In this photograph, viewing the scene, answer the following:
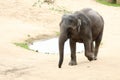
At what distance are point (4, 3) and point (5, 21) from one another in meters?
3.94

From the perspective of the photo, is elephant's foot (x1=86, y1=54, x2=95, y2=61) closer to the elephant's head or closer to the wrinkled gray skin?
the wrinkled gray skin

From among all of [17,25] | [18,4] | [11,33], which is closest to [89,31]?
[11,33]

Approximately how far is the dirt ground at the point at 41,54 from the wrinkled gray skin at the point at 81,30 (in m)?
0.31

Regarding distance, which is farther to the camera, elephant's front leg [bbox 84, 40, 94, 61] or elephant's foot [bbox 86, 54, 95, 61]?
elephant's foot [bbox 86, 54, 95, 61]

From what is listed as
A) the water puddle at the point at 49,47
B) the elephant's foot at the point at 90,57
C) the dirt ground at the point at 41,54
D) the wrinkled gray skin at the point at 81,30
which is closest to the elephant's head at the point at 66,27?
the wrinkled gray skin at the point at 81,30

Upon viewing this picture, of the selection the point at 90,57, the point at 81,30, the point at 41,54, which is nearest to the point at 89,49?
the point at 90,57

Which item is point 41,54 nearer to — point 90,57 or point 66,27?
point 90,57

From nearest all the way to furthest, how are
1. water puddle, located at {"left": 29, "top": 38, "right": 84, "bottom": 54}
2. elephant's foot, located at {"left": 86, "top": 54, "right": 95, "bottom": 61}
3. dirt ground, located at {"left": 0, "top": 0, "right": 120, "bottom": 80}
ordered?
dirt ground, located at {"left": 0, "top": 0, "right": 120, "bottom": 80} → elephant's foot, located at {"left": 86, "top": 54, "right": 95, "bottom": 61} → water puddle, located at {"left": 29, "top": 38, "right": 84, "bottom": 54}

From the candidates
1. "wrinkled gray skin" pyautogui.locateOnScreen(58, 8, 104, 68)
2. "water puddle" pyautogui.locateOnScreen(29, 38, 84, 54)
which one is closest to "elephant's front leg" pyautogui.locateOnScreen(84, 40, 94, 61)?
"wrinkled gray skin" pyautogui.locateOnScreen(58, 8, 104, 68)

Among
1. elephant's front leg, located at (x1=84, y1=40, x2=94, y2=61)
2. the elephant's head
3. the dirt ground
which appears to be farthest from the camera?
elephant's front leg, located at (x1=84, y1=40, x2=94, y2=61)

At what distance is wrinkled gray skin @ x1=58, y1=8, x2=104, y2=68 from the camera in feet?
31.7

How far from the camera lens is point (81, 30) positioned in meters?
10.4

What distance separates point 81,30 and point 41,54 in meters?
3.80

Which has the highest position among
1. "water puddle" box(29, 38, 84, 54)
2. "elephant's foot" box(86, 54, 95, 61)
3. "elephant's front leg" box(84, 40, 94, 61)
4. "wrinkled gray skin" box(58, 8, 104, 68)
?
"wrinkled gray skin" box(58, 8, 104, 68)
